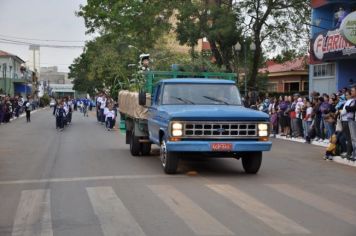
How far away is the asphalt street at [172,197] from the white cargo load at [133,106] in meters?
1.19

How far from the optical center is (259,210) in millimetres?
8438

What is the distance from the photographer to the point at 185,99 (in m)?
12.8

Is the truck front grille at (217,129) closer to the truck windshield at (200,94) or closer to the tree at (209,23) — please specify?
the truck windshield at (200,94)

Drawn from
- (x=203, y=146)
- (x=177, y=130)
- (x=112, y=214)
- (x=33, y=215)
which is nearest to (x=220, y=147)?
(x=203, y=146)

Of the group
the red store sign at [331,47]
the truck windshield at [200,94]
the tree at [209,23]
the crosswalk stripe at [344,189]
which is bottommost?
the crosswalk stripe at [344,189]

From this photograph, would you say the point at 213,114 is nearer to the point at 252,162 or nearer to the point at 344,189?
the point at 252,162

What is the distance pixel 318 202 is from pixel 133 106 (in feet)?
25.3

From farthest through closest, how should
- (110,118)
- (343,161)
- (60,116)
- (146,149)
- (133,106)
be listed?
(60,116), (110,118), (146,149), (133,106), (343,161)

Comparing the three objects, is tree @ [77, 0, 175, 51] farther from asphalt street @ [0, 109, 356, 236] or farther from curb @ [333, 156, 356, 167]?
asphalt street @ [0, 109, 356, 236]

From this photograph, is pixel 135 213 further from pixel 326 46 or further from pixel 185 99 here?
pixel 326 46

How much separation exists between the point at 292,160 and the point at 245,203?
7.05m

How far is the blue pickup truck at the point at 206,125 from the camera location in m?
11.5

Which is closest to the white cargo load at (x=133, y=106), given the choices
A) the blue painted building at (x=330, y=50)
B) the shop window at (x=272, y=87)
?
the blue painted building at (x=330, y=50)

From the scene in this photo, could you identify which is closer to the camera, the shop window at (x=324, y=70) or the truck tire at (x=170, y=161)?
the truck tire at (x=170, y=161)
